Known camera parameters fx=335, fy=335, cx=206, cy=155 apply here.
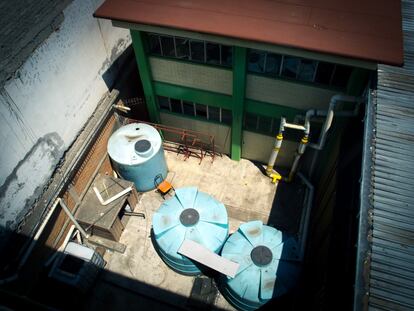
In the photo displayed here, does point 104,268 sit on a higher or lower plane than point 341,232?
lower

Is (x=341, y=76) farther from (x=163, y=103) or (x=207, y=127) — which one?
(x=163, y=103)

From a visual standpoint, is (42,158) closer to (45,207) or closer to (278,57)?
(45,207)

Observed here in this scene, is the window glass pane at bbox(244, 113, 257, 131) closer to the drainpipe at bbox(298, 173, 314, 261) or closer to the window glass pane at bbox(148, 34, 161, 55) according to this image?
the drainpipe at bbox(298, 173, 314, 261)

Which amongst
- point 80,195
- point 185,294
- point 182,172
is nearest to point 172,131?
point 182,172

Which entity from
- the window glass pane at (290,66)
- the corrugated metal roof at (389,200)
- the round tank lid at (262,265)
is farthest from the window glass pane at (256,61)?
the round tank lid at (262,265)

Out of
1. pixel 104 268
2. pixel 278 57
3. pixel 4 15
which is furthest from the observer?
pixel 104 268
